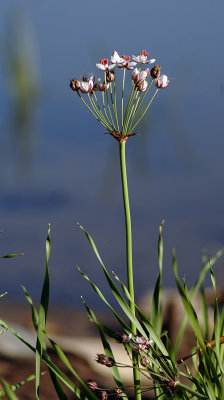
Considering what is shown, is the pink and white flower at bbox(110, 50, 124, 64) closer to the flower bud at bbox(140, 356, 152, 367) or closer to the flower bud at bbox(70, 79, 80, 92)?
the flower bud at bbox(70, 79, 80, 92)

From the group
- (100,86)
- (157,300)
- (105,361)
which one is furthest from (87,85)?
(105,361)

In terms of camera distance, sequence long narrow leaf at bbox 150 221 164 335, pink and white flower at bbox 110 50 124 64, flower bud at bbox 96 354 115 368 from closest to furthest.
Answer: flower bud at bbox 96 354 115 368, long narrow leaf at bbox 150 221 164 335, pink and white flower at bbox 110 50 124 64

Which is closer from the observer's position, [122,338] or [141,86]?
[122,338]

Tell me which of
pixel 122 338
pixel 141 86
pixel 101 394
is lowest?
pixel 101 394

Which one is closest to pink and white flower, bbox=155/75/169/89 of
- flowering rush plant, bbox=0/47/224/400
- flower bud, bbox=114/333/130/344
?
flowering rush plant, bbox=0/47/224/400

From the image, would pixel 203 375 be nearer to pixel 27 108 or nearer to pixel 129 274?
pixel 129 274

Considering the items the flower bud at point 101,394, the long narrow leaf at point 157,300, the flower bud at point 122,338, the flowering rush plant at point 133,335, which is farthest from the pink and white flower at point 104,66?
the flower bud at point 101,394

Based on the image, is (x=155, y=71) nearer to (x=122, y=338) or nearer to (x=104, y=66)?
(x=104, y=66)

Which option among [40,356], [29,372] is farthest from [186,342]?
[40,356]

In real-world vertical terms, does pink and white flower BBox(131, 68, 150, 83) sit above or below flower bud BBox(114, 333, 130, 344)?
above
